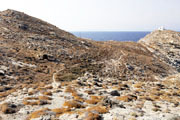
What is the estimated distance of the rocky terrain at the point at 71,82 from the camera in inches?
736

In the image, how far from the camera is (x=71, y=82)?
33062 millimetres

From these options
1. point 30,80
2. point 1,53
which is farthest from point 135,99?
point 1,53

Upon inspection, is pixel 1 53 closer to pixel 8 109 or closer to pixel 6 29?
pixel 6 29

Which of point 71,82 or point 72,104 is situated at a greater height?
point 72,104

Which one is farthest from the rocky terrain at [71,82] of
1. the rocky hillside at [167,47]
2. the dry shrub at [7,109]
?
the rocky hillside at [167,47]

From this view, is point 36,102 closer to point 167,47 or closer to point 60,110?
point 60,110

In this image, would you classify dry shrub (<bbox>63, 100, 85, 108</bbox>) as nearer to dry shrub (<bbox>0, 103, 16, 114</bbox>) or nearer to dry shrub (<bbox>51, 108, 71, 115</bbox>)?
dry shrub (<bbox>51, 108, 71, 115</bbox>)

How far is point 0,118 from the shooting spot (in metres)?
16.1

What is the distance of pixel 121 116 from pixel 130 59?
150 ft

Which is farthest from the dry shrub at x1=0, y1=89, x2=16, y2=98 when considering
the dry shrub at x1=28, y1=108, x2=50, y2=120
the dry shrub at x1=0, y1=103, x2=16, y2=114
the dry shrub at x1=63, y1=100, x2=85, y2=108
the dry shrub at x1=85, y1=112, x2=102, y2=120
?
the dry shrub at x1=85, y1=112, x2=102, y2=120

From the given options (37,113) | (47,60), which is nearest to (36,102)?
(37,113)

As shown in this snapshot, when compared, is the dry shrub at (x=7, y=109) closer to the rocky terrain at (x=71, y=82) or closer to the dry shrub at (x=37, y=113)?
the rocky terrain at (x=71, y=82)

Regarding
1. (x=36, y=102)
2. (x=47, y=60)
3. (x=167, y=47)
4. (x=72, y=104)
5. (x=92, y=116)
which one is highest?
(x=167, y=47)

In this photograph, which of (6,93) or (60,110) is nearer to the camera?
(60,110)
